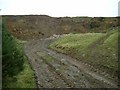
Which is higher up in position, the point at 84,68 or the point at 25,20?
the point at 25,20

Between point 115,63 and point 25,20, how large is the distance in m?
56.2

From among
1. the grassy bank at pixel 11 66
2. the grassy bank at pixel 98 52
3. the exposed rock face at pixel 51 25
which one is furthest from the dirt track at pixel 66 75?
the exposed rock face at pixel 51 25

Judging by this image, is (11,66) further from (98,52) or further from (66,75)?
(98,52)

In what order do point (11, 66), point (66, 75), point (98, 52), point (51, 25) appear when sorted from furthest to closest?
1. point (51, 25)
2. point (98, 52)
3. point (66, 75)
4. point (11, 66)

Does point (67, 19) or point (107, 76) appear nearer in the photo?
point (107, 76)

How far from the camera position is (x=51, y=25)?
271ft

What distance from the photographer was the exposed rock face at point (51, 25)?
3034 inches

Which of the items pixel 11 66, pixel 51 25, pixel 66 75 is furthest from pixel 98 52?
pixel 51 25

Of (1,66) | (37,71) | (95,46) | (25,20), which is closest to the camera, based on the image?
(1,66)

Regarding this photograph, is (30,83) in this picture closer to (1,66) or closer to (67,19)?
(1,66)

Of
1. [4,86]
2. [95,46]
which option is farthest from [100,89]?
[95,46]

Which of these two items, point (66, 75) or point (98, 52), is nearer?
point (66, 75)

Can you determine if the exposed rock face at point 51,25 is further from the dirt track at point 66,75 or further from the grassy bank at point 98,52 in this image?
the dirt track at point 66,75

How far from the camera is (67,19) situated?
286 ft
